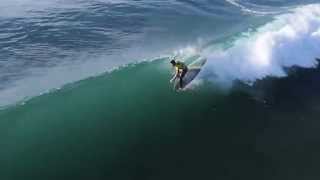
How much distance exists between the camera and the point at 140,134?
23906mm

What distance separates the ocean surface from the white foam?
0.09m

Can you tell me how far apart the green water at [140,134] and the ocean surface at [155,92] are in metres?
0.06

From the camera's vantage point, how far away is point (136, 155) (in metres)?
22.4

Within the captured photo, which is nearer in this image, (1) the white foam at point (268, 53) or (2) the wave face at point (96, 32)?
(2) the wave face at point (96, 32)

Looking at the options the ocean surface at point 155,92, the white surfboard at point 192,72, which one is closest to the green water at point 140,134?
the ocean surface at point 155,92

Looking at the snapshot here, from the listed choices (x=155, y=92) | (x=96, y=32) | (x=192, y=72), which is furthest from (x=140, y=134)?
(x=96, y=32)

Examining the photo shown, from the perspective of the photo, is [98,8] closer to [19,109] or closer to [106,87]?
[106,87]

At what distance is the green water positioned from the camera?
71.2 feet

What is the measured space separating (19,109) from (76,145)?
4.16 metres

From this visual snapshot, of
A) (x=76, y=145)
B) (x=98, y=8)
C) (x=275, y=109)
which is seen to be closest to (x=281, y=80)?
(x=275, y=109)

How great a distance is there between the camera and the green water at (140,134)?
21.7 metres

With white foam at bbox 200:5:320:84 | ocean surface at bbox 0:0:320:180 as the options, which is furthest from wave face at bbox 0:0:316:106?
white foam at bbox 200:5:320:84

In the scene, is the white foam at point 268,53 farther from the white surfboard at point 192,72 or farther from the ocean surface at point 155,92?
the white surfboard at point 192,72

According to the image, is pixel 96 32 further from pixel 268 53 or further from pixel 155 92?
pixel 268 53
